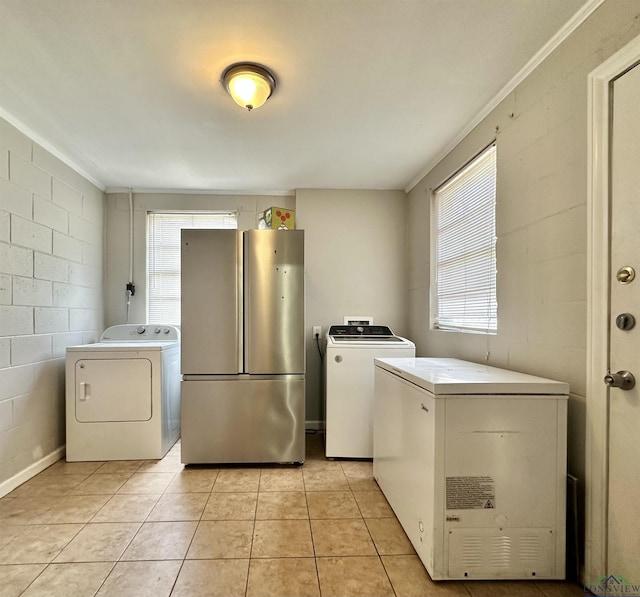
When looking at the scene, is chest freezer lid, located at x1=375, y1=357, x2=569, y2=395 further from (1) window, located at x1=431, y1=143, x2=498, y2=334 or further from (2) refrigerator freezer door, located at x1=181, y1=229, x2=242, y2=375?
(2) refrigerator freezer door, located at x1=181, y1=229, x2=242, y2=375

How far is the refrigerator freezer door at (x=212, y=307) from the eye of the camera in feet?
8.76

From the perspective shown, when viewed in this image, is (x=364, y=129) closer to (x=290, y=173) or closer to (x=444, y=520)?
(x=290, y=173)

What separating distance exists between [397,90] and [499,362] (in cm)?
164

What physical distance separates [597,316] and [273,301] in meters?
1.92

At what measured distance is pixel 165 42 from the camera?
64.5 inches

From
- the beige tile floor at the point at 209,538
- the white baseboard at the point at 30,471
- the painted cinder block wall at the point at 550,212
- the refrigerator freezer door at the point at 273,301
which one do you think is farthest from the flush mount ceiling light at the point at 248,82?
the white baseboard at the point at 30,471

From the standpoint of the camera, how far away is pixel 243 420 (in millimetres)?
2678

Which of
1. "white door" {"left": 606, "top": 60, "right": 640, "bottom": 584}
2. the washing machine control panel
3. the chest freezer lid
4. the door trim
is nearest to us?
"white door" {"left": 606, "top": 60, "right": 640, "bottom": 584}

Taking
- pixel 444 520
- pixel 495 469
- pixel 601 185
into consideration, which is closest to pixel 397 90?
pixel 601 185

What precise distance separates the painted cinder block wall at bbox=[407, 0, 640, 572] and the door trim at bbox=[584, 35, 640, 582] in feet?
0.15

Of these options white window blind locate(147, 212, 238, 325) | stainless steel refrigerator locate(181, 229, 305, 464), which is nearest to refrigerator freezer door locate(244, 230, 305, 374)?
stainless steel refrigerator locate(181, 229, 305, 464)

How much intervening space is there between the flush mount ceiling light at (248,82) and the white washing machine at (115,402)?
1914 millimetres

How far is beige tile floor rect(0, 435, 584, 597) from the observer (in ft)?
4.85

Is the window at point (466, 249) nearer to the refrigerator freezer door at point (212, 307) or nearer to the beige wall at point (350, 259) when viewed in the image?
the beige wall at point (350, 259)
